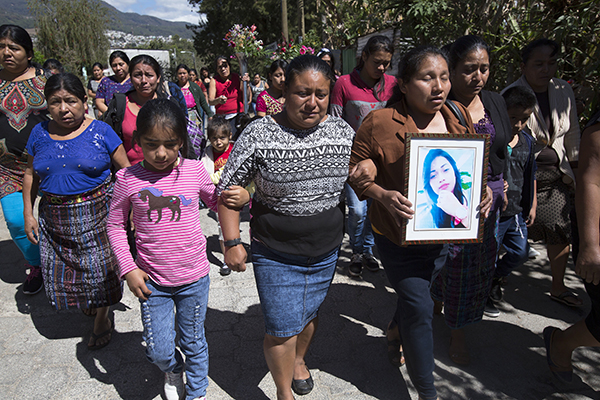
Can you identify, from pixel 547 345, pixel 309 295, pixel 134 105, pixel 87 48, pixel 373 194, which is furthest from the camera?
pixel 87 48

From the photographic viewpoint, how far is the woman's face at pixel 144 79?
351 cm

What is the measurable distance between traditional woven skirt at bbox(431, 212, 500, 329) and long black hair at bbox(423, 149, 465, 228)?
0.72 meters

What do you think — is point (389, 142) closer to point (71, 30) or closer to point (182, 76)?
point (182, 76)

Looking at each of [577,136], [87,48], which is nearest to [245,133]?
[577,136]

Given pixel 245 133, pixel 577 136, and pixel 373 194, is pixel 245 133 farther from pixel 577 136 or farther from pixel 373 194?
pixel 577 136

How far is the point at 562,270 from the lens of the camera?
359cm

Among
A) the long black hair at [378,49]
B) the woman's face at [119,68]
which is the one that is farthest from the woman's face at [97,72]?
the long black hair at [378,49]

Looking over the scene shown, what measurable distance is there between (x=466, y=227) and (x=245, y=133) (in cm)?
125

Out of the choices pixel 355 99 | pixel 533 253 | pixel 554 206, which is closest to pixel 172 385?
pixel 355 99

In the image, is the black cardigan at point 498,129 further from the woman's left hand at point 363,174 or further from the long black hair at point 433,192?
the woman's left hand at point 363,174

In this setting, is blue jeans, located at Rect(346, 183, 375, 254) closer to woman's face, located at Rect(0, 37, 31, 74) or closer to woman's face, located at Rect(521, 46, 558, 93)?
woman's face, located at Rect(521, 46, 558, 93)

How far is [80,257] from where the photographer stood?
9.83ft

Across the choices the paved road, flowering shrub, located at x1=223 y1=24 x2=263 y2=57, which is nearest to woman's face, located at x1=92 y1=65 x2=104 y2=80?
flowering shrub, located at x1=223 y1=24 x2=263 y2=57

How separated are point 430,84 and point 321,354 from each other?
2035 mm
